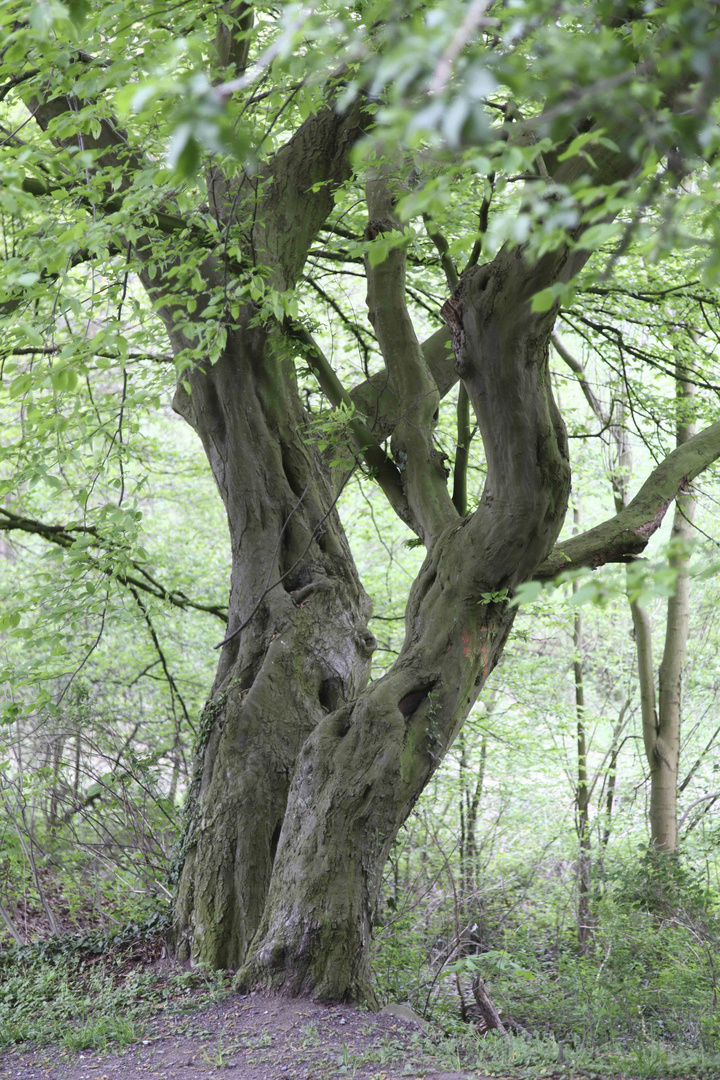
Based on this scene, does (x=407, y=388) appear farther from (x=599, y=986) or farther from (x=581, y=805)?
(x=581, y=805)

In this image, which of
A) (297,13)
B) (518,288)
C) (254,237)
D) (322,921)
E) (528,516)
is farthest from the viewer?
(254,237)

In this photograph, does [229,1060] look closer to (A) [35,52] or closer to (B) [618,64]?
(B) [618,64]

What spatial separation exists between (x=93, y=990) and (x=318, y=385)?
412 centimetres

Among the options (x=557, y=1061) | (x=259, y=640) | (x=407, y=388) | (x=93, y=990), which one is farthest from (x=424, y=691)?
(x=93, y=990)

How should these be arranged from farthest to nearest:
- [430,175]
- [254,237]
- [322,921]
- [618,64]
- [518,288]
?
[254,237] < [322,921] < [518,288] < [430,175] < [618,64]

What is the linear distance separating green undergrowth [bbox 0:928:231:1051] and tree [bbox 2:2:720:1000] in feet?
0.92

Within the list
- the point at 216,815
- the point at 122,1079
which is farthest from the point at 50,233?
the point at 122,1079

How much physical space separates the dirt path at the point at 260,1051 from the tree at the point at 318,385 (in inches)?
7.1

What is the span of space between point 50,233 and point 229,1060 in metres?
3.67

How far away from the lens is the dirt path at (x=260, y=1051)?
136 inches

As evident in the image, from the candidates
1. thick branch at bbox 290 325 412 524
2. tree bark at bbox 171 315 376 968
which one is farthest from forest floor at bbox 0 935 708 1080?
thick branch at bbox 290 325 412 524

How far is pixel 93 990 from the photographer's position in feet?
15.5

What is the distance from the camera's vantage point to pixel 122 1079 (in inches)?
141

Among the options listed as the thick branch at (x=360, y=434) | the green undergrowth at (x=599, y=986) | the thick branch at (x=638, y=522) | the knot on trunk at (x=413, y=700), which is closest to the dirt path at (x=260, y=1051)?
the green undergrowth at (x=599, y=986)
